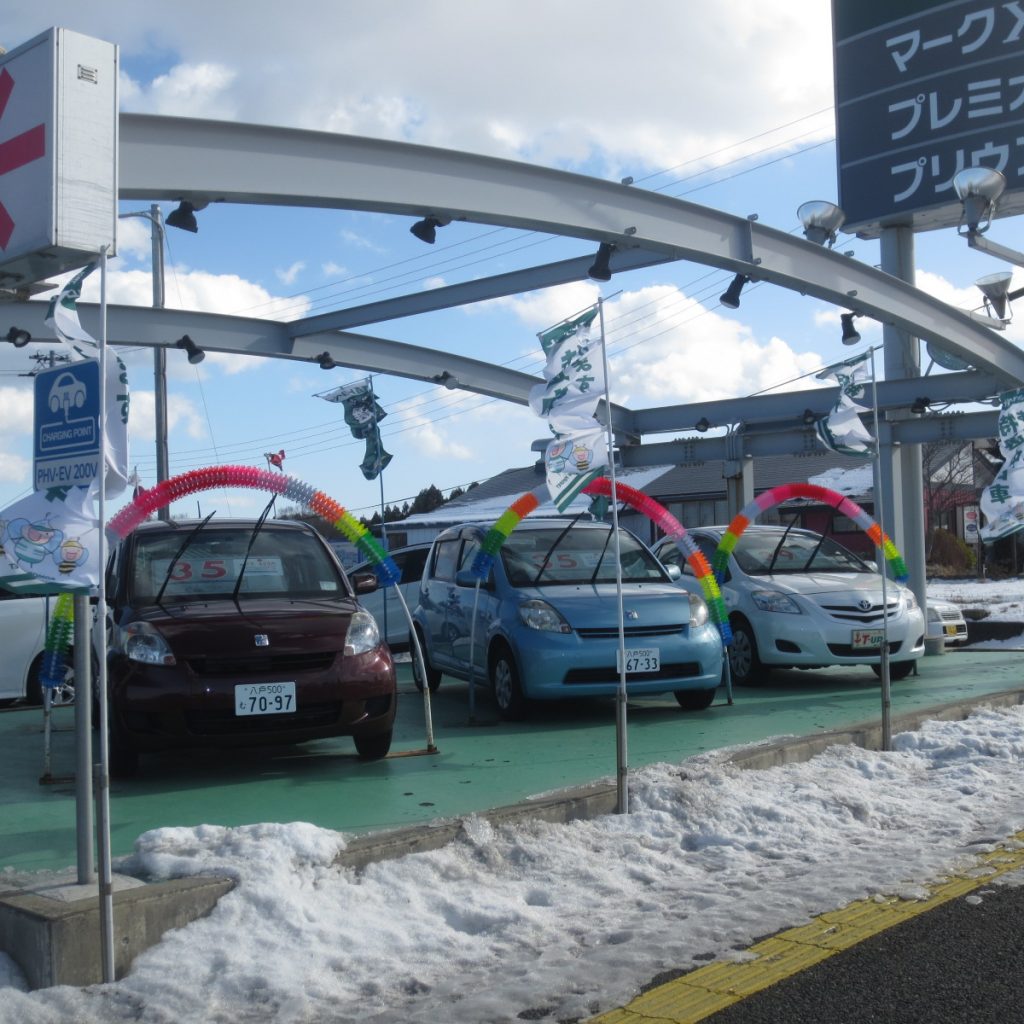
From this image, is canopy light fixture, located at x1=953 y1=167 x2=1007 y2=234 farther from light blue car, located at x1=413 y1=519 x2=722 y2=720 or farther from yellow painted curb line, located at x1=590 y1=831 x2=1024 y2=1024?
yellow painted curb line, located at x1=590 y1=831 x2=1024 y2=1024

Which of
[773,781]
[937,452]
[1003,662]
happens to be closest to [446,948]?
[773,781]

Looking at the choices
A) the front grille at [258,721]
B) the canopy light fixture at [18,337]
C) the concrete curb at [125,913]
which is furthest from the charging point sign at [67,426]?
the canopy light fixture at [18,337]

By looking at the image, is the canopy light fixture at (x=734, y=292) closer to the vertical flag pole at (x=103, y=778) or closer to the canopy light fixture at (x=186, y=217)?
the canopy light fixture at (x=186, y=217)

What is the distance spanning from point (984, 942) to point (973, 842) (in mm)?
1519

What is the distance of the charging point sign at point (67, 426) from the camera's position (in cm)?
424

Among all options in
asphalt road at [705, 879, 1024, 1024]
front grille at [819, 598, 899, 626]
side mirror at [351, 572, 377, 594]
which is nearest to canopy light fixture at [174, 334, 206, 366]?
side mirror at [351, 572, 377, 594]

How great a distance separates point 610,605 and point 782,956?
4846 mm

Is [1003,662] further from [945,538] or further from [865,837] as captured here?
[945,538]

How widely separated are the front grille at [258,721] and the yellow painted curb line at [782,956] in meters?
3.15

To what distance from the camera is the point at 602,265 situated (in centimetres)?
951

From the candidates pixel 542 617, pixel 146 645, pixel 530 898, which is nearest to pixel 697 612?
pixel 542 617

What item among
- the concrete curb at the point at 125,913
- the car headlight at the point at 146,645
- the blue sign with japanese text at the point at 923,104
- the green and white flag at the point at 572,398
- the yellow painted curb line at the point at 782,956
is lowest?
the yellow painted curb line at the point at 782,956

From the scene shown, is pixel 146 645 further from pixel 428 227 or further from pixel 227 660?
pixel 428 227

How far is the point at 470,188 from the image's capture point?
8.06 m
